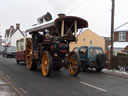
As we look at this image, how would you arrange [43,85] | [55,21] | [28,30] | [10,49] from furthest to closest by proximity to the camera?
1. [10,49]
2. [28,30]
3. [55,21]
4. [43,85]

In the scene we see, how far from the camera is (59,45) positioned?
416 inches

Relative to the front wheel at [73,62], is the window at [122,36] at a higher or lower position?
higher

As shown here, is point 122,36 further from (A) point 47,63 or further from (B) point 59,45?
(A) point 47,63

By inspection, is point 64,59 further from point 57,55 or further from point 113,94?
point 113,94

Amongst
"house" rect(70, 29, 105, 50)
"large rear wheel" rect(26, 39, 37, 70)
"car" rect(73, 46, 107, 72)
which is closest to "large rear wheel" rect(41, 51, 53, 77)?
"large rear wheel" rect(26, 39, 37, 70)

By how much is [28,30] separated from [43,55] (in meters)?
3.36

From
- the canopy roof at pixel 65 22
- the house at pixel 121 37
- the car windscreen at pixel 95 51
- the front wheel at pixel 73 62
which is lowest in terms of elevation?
the front wheel at pixel 73 62

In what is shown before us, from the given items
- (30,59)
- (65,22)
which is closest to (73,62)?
(65,22)

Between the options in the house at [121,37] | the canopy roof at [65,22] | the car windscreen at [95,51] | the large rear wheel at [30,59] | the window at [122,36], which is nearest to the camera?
the canopy roof at [65,22]

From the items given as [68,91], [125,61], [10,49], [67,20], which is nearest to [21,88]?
[68,91]

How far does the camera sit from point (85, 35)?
51719mm

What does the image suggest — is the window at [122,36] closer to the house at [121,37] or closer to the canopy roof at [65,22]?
the house at [121,37]

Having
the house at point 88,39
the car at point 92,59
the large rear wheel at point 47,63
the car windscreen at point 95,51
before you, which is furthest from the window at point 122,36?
the large rear wheel at point 47,63

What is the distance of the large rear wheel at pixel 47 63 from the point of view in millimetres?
9961
